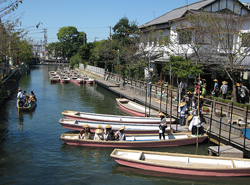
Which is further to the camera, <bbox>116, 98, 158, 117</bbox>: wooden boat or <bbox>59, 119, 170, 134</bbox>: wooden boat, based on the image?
<bbox>116, 98, 158, 117</bbox>: wooden boat

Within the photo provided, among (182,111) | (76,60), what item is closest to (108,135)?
(182,111)

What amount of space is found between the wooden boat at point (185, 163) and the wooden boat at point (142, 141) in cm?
177

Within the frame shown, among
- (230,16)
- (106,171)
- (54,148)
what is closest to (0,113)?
(54,148)

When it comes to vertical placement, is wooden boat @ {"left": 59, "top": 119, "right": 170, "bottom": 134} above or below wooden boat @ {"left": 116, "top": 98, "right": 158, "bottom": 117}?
below

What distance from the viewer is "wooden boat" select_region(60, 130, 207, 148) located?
49.8 feet

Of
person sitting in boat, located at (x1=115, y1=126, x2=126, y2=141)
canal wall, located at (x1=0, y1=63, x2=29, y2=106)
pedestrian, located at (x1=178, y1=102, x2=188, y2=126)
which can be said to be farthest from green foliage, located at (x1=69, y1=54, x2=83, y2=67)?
person sitting in boat, located at (x1=115, y1=126, x2=126, y2=141)

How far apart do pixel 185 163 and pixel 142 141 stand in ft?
10.8

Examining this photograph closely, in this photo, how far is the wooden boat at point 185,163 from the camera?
38.5 feet

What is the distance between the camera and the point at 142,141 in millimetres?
15258

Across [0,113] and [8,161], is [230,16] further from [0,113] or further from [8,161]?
[0,113]

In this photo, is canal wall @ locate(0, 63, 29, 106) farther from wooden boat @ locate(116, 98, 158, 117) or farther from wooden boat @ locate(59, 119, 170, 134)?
wooden boat @ locate(116, 98, 158, 117)

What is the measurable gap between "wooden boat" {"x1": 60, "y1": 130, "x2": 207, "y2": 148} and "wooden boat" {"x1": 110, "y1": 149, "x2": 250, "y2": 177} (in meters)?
1.77

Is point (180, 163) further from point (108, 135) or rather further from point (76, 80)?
point (76, 80)

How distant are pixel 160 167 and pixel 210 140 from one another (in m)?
6.05
